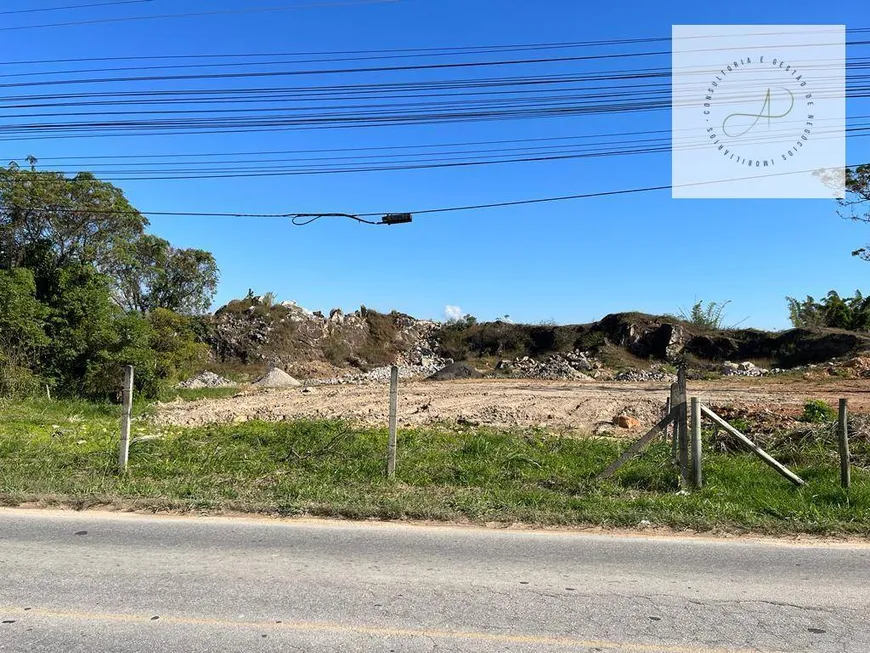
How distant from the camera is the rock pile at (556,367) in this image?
107 ft

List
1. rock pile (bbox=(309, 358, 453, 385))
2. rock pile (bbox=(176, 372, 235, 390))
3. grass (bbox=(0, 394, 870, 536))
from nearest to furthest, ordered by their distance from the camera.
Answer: grass (bbox=(0, 394, 870, 536)) → rock pile (bbox=(176, 372, 235, 390)) → rock pile (bbox=(309, 358, 453, 385))

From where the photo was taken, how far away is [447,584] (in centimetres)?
501

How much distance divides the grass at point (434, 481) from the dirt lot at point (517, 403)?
13.0 feet

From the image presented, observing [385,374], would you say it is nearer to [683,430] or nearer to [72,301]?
[72,301]

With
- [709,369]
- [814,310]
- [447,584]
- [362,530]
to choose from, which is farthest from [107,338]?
[814,310]

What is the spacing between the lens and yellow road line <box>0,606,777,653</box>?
390cm

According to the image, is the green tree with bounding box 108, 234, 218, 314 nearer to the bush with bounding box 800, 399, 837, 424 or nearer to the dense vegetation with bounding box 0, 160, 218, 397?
the dense vegetation with bounding box 0, 160, 218, 397

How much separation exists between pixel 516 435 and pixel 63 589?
9.40 meters

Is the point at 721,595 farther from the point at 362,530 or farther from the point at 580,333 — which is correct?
the point at 580,333

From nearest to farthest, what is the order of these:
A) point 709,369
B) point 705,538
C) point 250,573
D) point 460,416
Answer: point 250,573
point 705,538
point 460,416
point 709,369

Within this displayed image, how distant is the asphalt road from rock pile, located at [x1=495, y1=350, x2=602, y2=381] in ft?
82.6

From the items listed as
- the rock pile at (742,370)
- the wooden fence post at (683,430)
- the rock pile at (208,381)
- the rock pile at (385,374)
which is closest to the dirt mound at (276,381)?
the rock pile at (385,374)

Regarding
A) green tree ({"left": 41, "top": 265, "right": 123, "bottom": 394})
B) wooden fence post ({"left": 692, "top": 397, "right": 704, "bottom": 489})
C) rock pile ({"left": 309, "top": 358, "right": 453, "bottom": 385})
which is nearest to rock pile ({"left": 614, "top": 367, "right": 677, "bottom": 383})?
rock pile ({"left": 309, "top": 358, "right": 453, "bottom": 385})

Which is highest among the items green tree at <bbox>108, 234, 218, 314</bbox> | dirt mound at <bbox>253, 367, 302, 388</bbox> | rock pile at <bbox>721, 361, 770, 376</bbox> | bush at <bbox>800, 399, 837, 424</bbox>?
green tree at <bbox>108, 234, 218, 314</bbox>
